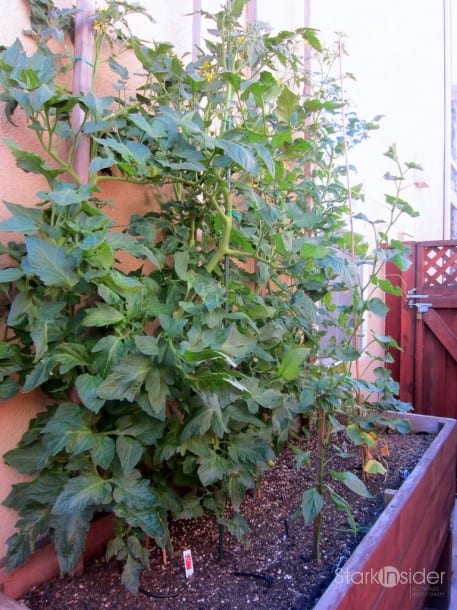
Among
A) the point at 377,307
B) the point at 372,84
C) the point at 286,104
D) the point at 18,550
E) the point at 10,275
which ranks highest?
the point at 372,84

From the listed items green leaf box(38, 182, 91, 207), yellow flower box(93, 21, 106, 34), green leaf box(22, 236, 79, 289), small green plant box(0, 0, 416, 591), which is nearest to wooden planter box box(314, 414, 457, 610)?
small green plant box(0, 0, 416, 591)

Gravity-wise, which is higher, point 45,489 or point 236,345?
point 236,345

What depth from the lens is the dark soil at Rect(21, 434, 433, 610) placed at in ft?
3.42

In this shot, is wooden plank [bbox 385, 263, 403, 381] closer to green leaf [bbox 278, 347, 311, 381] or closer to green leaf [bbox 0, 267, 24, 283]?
green leaf [bbox 278, 347, 311, 381]

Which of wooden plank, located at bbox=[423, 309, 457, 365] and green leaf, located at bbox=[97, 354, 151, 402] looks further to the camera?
wooden plank, located at bbox=[423, 309, 457, 365]

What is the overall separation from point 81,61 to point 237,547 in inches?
52.1

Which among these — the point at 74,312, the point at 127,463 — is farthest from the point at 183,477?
the point at 74,312

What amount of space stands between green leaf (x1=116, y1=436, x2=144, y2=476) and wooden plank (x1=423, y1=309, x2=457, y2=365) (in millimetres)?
2966

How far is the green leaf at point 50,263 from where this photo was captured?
812 mm

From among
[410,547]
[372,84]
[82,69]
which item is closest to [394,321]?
[372,84]

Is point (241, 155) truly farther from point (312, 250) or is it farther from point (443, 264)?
point (443, 264)

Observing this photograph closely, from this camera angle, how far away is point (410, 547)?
1.44m

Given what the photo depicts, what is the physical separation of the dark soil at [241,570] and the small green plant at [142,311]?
0.33ft

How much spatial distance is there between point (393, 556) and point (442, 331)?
2.40 m
